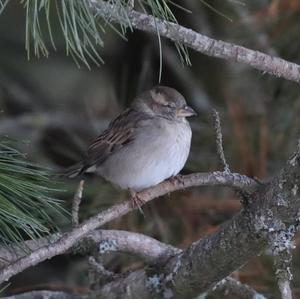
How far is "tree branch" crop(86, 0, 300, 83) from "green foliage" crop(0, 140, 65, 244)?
13.8 inches

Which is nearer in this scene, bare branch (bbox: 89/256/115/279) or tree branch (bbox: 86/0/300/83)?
tree branch (bbox: 86/0/300/83)

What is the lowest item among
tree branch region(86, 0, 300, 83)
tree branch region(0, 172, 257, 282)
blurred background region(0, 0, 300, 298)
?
blurred background region(0, 0, 300, 298)

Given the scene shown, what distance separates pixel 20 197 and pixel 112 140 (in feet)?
3.43

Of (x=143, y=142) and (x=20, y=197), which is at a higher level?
(x=20, y=197)

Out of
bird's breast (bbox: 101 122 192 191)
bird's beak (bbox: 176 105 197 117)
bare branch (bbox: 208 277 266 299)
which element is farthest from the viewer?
bird's beak (bbox: 176 105 197 117)

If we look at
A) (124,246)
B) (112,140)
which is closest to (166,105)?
(112,140)

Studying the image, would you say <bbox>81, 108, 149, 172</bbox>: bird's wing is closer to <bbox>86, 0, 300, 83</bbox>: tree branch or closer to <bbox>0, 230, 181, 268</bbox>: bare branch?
<bbox>0, 230, 181, 268</bbox>: bare branch

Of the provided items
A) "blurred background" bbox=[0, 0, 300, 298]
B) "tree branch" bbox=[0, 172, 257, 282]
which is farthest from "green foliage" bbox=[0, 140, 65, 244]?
"blurred background" bbox=[0, 0, 300, 298]

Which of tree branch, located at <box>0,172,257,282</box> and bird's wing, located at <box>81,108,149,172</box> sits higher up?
tree branch, located at <box>0,172,257,282</box>

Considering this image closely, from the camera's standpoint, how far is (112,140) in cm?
302

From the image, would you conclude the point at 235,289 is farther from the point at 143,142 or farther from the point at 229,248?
the point at 143,142

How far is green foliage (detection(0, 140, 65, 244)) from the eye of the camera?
1922mm

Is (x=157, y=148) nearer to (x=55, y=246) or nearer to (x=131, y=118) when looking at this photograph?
(x=131, y=118)

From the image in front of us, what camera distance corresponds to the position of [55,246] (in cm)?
190
